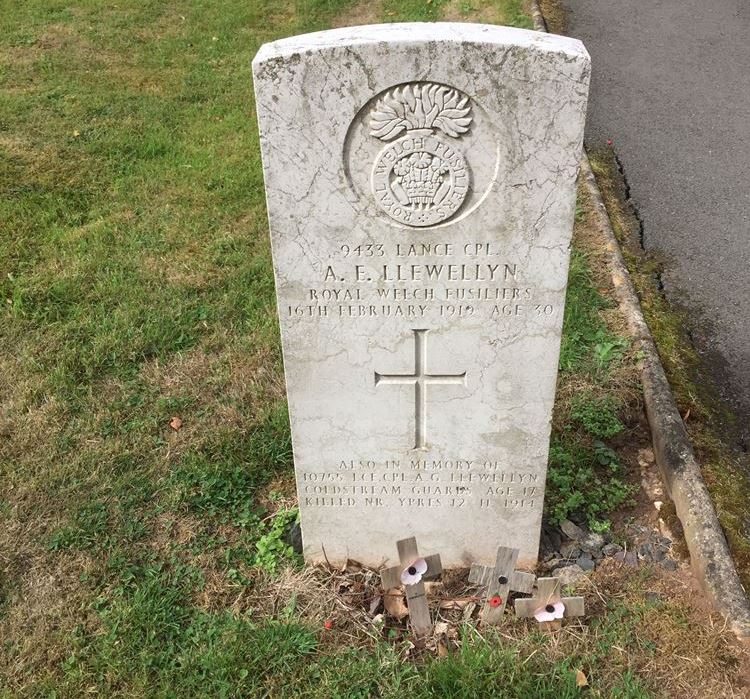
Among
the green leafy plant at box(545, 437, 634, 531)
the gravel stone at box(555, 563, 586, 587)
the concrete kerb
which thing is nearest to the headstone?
the gravel stone at box(555, 563, 586, 587)

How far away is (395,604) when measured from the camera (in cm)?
292

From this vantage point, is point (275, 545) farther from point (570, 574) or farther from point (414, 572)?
point (570, 574)

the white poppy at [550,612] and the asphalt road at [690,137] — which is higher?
the asphalt road at [690,137]

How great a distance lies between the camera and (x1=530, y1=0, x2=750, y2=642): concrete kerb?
2.74m

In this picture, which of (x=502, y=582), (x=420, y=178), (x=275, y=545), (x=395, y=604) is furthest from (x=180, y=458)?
(x=420, y=178)

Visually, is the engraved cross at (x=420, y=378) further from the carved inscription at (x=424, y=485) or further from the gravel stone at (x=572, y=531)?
the gravel stone at (x=572, y=531)

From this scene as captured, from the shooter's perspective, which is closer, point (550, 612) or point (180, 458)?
point (550, 612)

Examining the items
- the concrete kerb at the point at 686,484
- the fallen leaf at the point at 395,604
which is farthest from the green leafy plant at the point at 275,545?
the concrete kerb at the point at 686,484

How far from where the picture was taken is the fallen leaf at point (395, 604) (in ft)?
9.53

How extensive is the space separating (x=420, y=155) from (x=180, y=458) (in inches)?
79.1

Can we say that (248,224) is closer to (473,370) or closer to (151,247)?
(151,247)

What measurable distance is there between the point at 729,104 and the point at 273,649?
22.8 ft

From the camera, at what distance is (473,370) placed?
2.63 meters

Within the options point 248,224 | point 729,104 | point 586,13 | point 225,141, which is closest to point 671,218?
point 729,104
